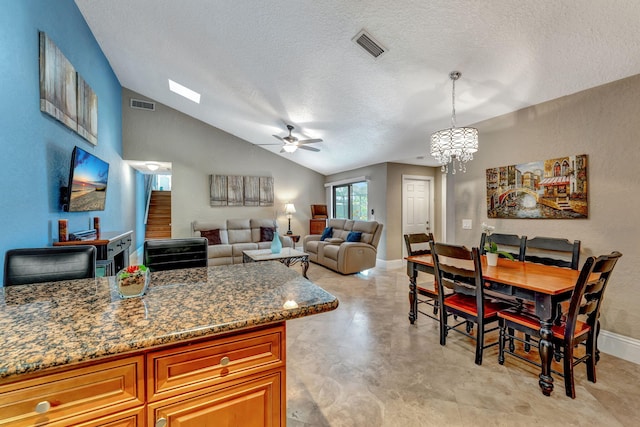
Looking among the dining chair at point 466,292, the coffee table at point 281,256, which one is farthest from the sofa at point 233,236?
the dining chair at point 466,292

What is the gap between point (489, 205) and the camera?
342 centimetres

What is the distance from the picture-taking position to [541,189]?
9.60ft

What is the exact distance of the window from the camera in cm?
668

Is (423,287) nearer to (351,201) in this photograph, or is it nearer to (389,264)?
(389,264)

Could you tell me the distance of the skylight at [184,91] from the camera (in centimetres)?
486

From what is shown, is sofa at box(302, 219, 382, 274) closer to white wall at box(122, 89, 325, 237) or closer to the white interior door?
the white interior door

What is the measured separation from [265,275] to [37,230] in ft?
7.80

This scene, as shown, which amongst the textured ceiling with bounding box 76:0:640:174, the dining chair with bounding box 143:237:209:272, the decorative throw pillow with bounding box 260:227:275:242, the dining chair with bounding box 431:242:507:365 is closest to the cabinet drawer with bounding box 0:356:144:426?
the dining chair with bounding box 143:237:209:272

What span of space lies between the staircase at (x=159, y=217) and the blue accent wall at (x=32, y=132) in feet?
16.0

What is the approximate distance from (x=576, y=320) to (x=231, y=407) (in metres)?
2.25

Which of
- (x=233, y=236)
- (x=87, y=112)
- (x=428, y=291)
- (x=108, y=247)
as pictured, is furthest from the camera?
(x=233, y=236)

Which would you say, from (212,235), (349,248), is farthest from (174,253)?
(212,235)

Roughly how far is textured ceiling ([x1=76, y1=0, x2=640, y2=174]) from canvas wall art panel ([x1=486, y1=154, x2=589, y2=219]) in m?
0.68

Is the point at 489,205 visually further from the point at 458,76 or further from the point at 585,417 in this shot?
the point at 585,417
